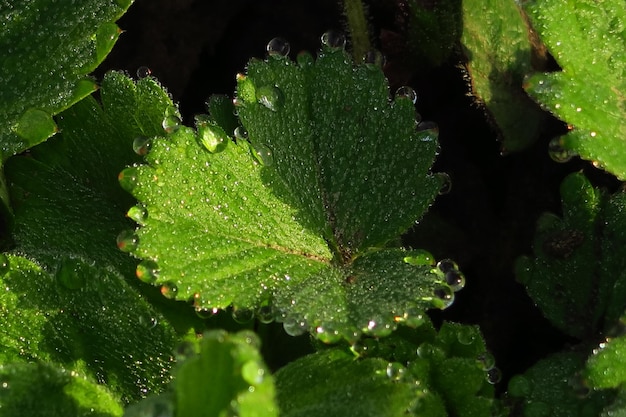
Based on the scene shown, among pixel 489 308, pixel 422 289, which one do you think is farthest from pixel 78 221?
pixel 489 308

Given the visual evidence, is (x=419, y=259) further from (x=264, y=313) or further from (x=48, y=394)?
(x=48, y=394)

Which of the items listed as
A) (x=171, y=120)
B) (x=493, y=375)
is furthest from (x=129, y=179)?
(x=493, y=375)

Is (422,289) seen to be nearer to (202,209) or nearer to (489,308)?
(202,209)

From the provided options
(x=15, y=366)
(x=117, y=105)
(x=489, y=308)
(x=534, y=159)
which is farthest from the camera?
(x=534, y=159)

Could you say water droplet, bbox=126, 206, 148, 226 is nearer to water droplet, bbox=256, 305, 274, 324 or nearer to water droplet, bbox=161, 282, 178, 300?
water droplet, bbox=161, 282, 178, 300

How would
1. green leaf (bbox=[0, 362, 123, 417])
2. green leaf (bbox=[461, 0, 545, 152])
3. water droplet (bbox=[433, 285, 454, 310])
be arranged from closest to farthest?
1. green leaf (bbox=[0, 362, 123, 417])
2. water droplet (bbox=[433, 285, 454, 310])
3. green leaf (bbox=[461, 0, 545, 152])

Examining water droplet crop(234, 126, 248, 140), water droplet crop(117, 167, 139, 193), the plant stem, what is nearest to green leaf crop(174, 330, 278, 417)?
water droplet crop(117, 167, 139, 193)
